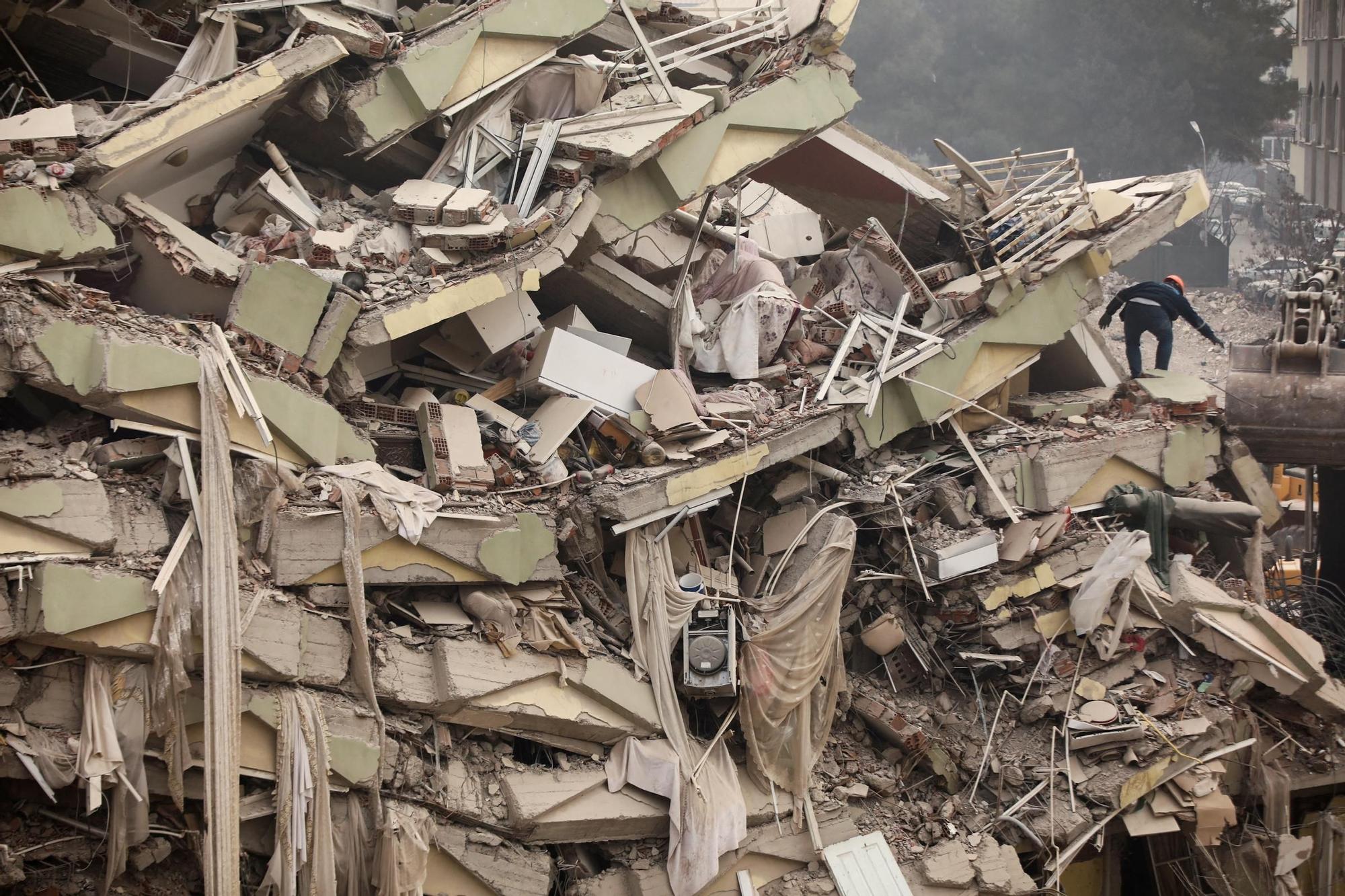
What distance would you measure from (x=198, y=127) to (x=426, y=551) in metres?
3.44

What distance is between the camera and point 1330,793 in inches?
487

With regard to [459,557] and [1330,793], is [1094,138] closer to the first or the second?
[1330,793]

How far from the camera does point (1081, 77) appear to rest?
136 ft

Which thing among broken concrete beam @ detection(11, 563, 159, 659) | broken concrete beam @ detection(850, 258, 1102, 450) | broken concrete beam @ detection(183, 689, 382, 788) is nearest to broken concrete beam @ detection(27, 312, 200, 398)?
broken concrete beam @ detection(11, 563, 159, 659)

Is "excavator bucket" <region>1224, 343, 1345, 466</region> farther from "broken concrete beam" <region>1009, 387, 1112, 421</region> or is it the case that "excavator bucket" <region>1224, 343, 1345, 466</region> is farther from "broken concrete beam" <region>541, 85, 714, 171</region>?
"broken concrete beam" <region>541, 85, 714, 171</region>

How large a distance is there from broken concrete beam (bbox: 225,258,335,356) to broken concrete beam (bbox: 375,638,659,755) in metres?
2.24

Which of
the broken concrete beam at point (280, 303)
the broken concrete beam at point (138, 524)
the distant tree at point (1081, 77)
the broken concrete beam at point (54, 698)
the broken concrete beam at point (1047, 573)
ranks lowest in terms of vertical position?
the broken concrete beam at point (1047, 573)

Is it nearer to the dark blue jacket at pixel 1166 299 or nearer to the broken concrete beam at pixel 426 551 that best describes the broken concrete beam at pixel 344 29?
the broken concrete beam at pixel 426 551

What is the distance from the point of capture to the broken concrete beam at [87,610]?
26.5 feet

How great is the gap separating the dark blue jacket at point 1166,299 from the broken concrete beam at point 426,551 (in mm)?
6765

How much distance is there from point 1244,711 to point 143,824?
861 cm

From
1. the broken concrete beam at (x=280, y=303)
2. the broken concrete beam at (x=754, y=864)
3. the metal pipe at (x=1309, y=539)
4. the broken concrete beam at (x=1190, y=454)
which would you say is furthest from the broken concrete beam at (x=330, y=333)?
the metal pipe at (x=1309, y=539)

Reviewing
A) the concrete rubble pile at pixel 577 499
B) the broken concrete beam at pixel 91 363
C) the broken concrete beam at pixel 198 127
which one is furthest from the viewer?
the broken concrete beam at pixel 198 127

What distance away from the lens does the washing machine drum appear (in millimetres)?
10734
